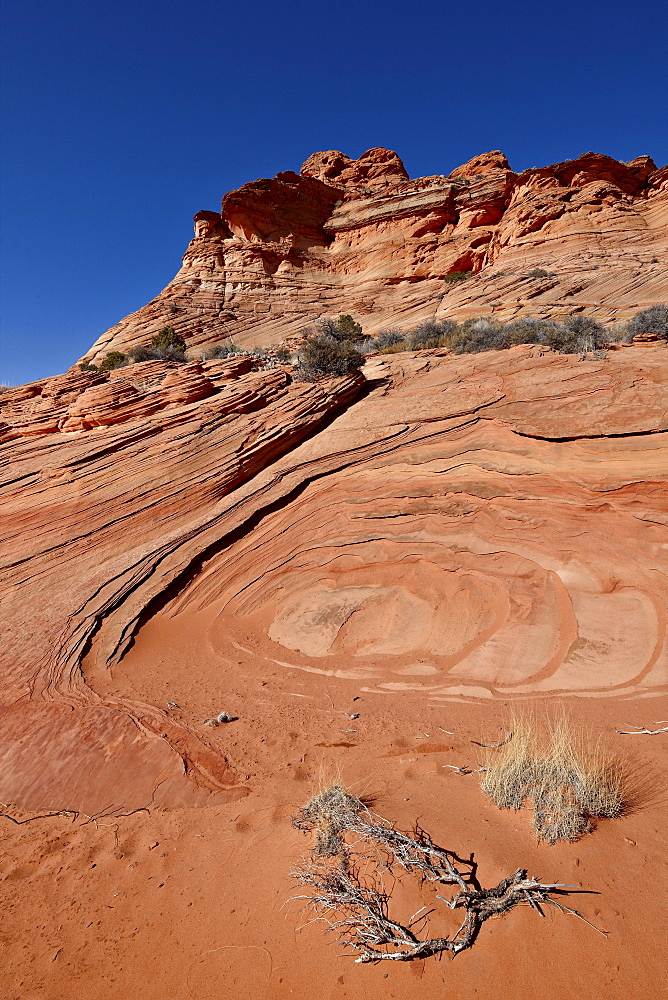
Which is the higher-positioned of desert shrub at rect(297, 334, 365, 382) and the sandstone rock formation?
the sandstone rock formation

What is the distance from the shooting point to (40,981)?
241 cm

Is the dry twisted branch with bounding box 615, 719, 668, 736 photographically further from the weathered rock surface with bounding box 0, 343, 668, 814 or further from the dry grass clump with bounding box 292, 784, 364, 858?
the dry grass clump with bounding box 292, 784, 364, 858

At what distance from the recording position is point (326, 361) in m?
11.1

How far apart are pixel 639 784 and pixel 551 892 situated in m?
1.33

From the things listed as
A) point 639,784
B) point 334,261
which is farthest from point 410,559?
point 334,261

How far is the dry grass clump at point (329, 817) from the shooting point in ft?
9.14

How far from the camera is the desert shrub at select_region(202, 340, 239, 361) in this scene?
1881cm

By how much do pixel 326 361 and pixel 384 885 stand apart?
1033 cm

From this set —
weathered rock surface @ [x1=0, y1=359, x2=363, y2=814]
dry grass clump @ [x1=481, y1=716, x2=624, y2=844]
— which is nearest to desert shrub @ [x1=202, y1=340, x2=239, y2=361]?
weathered rock surface @ [x1=0, y1=359, x2=363, y2=814]

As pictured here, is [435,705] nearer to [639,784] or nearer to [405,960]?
[639,784]

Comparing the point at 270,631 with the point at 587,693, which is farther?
the point at 270,631

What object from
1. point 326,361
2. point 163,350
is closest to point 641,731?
point 326,361

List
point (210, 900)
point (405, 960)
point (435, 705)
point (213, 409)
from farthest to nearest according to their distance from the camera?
point (213, 409) < point (435, 705) < point (210, 900) < point (405, 960)

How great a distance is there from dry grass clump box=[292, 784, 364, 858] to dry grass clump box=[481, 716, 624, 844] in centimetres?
103
